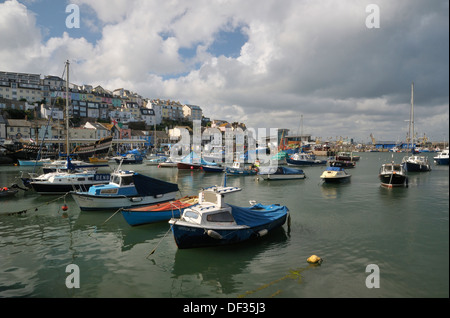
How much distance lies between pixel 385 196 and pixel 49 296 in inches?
1333

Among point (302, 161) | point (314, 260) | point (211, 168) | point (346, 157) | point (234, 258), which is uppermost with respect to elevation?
point (346, 157)

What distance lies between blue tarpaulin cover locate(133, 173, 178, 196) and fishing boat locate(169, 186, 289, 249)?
845 centimetres

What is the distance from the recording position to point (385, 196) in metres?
32.4

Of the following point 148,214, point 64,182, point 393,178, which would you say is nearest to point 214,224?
point 148,214

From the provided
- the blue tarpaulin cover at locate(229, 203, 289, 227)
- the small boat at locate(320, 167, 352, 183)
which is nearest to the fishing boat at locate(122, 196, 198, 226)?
the blue tarpaulin cover at locate(229, 203, 289, 227)

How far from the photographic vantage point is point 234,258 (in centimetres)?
1523

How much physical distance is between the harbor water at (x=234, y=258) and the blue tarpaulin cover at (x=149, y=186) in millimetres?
3035

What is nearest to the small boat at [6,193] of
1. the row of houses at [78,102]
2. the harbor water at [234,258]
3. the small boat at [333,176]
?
the harbor water at [234,258]

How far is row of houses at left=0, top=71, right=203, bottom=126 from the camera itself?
120050mm

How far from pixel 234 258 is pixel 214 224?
7.18 ft

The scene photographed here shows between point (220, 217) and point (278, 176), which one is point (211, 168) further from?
point (220, 217)

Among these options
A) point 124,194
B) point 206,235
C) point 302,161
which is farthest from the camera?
point 302,161

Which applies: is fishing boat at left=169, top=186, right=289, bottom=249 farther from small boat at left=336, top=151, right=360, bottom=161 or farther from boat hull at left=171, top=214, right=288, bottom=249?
small boat at left=336, top=151, right=360, bottom=161
